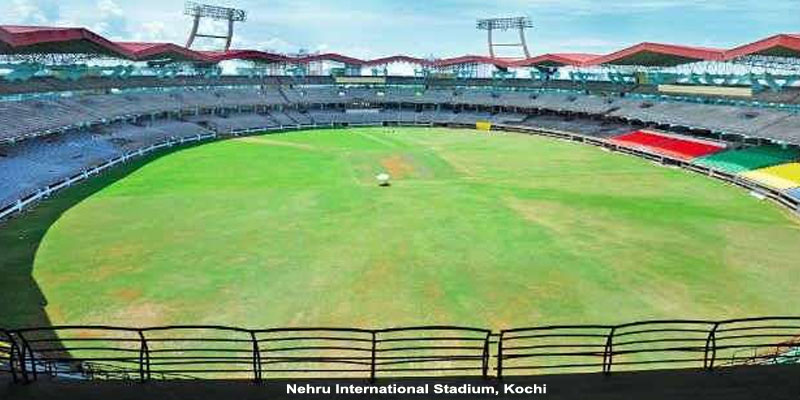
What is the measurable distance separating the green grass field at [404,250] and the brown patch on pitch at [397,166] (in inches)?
26.8

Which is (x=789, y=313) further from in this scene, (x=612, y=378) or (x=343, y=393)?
(x=343, y=393)

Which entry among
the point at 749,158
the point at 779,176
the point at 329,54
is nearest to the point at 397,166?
the point at 779,176

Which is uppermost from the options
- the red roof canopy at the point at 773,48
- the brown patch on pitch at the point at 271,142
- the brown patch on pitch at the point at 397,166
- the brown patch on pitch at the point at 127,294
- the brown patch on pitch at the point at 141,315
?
the red roof canopy at the point at 773,48

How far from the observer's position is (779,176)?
4422 centimetres

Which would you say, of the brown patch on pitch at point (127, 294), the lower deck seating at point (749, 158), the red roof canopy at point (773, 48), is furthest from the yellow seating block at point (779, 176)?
the brown patch on pitch at point (127, 294)

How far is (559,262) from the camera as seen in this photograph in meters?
27.1

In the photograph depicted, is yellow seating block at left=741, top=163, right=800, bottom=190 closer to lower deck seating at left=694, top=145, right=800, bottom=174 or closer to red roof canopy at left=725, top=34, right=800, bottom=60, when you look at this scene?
lower deck seating at left=694, top=145, right=800, bottom=174

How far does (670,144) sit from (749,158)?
10814mm

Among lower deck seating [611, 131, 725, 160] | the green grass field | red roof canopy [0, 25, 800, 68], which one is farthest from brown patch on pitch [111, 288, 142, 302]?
lower deck seating [611, 131, 725, 160]

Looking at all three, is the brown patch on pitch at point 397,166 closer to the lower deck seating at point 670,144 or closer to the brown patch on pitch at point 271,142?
the brown patch on pitch at point 271,142

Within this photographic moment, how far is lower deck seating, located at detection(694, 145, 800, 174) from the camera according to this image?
49.2 metres

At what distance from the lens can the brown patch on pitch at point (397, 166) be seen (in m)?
51.3

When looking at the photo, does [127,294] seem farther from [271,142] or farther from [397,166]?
[271,142]

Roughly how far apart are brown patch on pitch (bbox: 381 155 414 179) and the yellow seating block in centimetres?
2642
